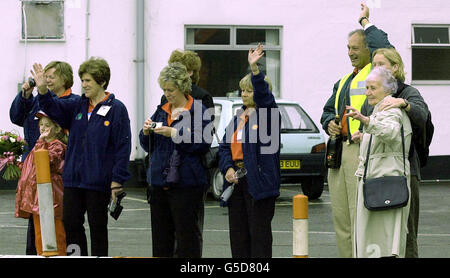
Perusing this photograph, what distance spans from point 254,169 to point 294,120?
934 cm

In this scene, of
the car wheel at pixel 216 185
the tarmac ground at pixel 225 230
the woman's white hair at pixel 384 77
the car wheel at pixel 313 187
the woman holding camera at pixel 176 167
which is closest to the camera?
the woman's white hair at pixel 384 77

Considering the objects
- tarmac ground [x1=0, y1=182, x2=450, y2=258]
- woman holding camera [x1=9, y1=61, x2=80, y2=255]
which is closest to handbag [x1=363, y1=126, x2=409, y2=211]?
woman holding camera [x1=9, y1=61, x2=80, y2=255]

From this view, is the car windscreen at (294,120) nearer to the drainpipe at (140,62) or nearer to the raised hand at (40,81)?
the drainpipe at (140,62)

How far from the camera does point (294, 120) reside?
56.2 feet

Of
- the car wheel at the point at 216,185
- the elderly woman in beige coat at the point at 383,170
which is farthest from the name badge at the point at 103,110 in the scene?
the car wheel at the point at 216,185

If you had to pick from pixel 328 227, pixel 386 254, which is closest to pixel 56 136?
pixel 386 254

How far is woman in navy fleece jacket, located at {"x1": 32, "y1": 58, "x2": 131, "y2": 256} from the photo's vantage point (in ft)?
26.2

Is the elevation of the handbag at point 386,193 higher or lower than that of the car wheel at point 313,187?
higher

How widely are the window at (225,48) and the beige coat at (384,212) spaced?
13490 millimetres

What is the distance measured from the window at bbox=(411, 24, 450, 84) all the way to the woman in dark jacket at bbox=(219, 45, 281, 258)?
13.7 meters

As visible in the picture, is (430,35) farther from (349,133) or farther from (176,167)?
(176,167)

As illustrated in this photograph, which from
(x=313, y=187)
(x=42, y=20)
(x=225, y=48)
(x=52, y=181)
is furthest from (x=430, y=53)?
(x=52, y=181)

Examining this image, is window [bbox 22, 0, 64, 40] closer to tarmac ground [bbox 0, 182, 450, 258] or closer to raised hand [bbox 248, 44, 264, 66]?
tarmac ground [bbox 0, 182, 450, 258]

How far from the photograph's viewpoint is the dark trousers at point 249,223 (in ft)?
25.8
